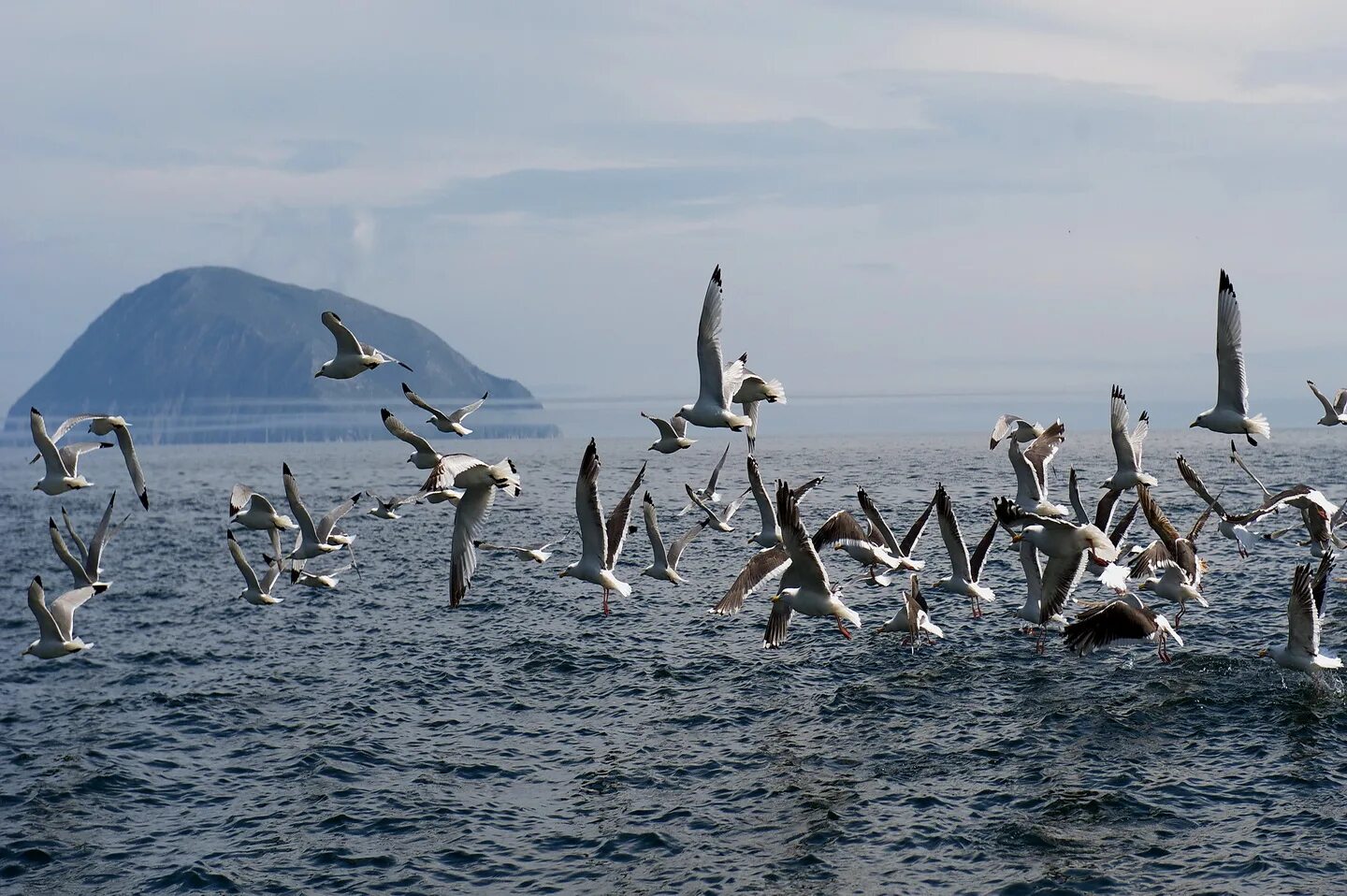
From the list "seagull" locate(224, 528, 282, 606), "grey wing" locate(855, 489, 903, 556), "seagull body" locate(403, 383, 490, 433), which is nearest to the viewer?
"seagull body" locate(403, 383, 490, 433)

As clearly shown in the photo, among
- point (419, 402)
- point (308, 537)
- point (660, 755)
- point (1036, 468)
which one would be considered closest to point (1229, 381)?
point (1036, 468)

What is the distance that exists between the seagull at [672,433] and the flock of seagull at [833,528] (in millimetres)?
54

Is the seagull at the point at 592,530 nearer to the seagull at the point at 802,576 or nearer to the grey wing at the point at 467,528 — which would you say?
the grey wing at the point at 467,528

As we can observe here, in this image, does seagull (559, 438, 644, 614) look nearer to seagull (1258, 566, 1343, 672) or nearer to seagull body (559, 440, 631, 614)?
seagull body (559, 440, 631, 614)

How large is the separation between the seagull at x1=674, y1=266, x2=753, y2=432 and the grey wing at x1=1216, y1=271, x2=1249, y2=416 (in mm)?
9291

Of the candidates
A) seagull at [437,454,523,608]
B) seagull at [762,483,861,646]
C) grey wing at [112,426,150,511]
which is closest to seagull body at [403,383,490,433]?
seagull at [437,454,523,608]

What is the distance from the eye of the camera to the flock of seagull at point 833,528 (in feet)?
63.9

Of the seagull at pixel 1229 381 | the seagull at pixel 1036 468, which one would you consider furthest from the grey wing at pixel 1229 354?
the seagull at pixel 1036 468

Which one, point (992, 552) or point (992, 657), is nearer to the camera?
point (992, 657)

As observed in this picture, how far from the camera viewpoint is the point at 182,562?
47.1 meters

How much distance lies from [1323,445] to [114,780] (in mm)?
126132

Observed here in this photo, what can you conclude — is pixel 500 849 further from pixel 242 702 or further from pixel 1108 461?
pixel 1108 461

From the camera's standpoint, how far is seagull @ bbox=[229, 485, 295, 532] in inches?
992

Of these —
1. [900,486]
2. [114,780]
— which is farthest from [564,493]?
[114,780]
